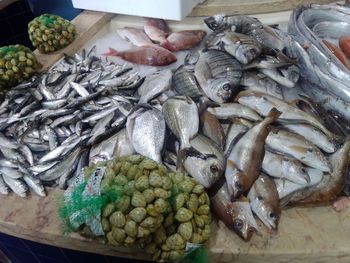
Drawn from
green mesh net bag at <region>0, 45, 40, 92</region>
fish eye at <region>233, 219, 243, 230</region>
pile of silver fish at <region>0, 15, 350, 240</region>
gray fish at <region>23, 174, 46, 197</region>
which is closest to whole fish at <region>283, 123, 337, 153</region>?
pile of silver fish at <region>0, 15, 350, 240</region>

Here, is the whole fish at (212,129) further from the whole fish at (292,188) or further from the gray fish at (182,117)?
the whole fish at (292,188)

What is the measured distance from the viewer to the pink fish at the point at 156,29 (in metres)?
2.71

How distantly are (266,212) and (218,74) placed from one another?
2.75 feet

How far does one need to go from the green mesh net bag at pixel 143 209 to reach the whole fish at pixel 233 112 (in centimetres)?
50

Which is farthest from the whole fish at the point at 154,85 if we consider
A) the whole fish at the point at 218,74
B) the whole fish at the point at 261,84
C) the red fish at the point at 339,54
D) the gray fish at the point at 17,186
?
the red fish at the point at 339,54

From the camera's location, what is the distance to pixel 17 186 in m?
1.71

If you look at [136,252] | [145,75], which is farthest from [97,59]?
[136,252]

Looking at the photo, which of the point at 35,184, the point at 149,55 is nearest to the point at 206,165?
the point at 35,184

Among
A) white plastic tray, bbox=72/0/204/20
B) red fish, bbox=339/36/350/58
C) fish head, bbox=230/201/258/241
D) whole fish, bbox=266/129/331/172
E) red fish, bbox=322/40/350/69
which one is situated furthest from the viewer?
white plastic tray, bbox=72/0/204/20

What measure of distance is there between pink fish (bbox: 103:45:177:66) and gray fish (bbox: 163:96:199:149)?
0.66 metres

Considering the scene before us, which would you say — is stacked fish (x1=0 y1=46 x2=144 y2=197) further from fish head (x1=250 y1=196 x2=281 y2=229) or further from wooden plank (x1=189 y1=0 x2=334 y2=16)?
wooden plank (x1=189 y1=0 x2=334 y2=16)

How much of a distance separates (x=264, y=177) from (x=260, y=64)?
0.77 m

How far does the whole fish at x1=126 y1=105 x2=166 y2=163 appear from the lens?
162cm

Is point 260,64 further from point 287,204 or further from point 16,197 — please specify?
point 16,197
